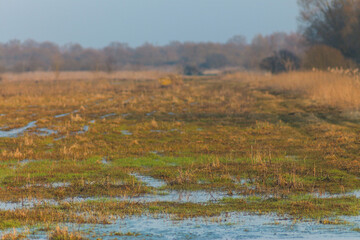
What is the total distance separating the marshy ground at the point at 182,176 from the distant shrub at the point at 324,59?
64.6 ft

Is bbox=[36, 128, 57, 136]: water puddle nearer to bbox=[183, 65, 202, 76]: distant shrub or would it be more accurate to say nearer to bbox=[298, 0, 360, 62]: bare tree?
bbox=[298, 0, 360, 62]: bare tree

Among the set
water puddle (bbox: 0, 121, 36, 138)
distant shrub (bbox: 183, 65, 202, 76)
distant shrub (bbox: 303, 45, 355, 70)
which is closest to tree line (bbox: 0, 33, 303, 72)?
distant shrub (bbox: 183, 65, 202, 76)

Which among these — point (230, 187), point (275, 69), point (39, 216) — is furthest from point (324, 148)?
point (275, 69)

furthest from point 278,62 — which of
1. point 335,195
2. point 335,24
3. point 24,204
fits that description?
point 24,204

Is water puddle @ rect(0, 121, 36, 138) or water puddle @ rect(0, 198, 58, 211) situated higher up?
water puddle @ rect(0, 121, 36, 138)

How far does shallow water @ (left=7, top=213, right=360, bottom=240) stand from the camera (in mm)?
6949

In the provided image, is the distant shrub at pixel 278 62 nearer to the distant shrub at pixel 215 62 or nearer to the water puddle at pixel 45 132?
the water puddle at pixel 45 132

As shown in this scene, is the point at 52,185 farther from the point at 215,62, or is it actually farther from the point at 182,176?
the point at 215,62

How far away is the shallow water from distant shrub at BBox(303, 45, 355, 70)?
35.2m

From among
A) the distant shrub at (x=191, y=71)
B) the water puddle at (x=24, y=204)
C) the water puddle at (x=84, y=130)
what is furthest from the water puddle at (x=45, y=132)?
the distant shrub at (x=191, y=71)

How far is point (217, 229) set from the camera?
7.24 m

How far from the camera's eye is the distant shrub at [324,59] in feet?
136

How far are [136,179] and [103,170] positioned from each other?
1157 mm

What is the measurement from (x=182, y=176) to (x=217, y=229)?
3.19 meters
